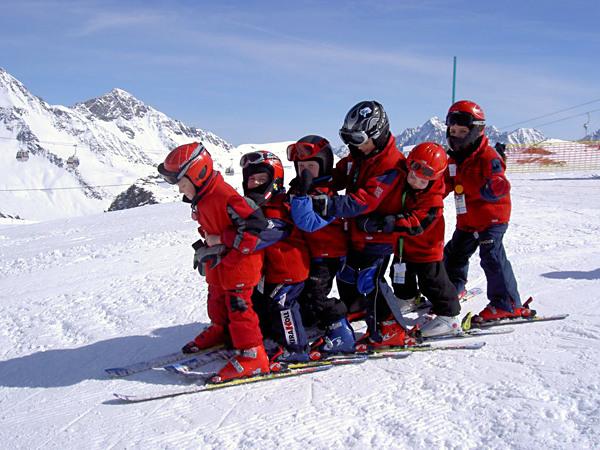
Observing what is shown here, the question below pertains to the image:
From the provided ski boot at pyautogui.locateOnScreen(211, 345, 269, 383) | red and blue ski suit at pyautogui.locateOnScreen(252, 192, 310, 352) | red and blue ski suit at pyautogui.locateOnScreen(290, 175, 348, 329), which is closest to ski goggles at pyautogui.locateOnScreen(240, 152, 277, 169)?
red and blue ski suit at pyautogui.locateOnScreen(252, 192, 310, 352)

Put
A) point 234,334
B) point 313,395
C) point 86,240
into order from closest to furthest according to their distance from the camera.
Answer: point 313,395, point 234,334, point 86,240

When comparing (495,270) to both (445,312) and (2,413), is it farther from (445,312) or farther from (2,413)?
(2,413)

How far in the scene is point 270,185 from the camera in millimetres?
3941

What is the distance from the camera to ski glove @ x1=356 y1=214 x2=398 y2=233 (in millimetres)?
3814

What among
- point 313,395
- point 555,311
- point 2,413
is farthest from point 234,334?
point 555,311

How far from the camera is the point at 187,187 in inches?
142

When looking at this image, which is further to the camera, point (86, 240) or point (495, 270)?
point (86, 240)

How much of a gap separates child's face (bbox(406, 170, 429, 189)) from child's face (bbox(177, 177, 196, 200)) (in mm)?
1540

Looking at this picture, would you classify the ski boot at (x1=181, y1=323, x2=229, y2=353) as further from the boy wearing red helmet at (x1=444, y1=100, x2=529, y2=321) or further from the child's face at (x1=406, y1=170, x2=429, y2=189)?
the boy wearing red helmet at (x1=444, y1=100, x2=529, y2=321)

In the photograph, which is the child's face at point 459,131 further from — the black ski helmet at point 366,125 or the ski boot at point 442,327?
the ski boot at point 442,327

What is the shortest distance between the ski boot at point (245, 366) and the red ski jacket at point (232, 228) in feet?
1.52

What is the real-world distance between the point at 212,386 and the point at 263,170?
1.56 m

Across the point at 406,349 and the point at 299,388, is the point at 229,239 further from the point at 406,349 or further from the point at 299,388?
the point at 406,349

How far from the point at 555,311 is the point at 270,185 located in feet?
8.99
